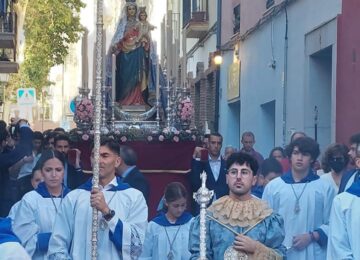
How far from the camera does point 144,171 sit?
13219 millimetres

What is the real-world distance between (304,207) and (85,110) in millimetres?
5255

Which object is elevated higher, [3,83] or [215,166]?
[3,83]

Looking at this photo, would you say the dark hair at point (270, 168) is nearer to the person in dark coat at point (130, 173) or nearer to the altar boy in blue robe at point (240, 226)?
the person in dark coat at point (130, 173)

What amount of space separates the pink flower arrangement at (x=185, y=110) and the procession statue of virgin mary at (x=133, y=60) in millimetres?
1019

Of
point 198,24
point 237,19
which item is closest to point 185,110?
point 237,19

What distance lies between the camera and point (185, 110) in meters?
13.6

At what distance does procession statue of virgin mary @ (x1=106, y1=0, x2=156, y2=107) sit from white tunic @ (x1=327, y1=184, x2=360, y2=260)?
7.64 metres

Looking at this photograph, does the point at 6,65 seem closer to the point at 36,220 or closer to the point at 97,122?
the point at 36,220

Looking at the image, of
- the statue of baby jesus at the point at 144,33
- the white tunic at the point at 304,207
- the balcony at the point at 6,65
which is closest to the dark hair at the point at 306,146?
the white tunic at the point at 304,207

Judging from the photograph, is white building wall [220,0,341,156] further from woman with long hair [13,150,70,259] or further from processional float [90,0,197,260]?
woman with long hair [13,150,70,259]

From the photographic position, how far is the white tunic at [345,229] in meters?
7.01

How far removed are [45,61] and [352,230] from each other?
24.8 m

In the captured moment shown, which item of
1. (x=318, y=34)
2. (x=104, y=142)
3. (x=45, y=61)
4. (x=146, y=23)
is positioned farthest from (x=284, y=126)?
(x=45, y=61)

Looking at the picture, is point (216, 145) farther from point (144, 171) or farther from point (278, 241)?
point (278, 241)
